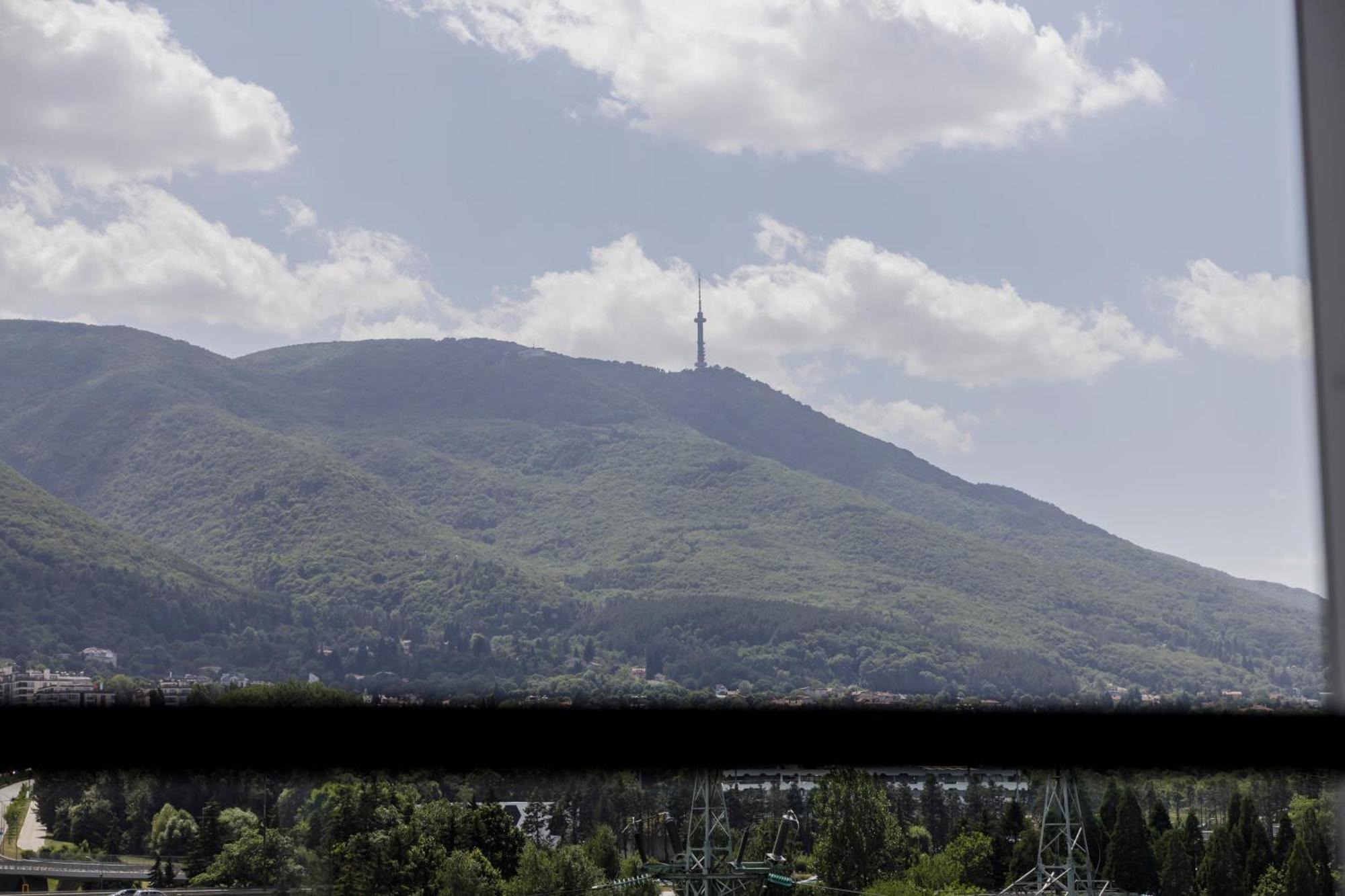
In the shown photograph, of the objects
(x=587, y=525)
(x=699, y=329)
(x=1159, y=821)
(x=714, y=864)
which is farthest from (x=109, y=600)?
(x=699, y=329)

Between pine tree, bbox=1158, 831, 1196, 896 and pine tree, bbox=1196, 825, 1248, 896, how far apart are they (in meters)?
0.01

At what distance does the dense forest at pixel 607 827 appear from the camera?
2.22ft

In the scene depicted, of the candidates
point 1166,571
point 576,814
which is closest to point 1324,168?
point 576,814

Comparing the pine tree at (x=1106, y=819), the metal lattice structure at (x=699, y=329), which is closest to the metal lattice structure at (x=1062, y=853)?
the pine tree at (x=1106, y=819)

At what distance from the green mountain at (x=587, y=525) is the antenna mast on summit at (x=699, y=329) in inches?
125

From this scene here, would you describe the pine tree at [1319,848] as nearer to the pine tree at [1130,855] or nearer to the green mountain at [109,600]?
the pine tree at [1130,855]

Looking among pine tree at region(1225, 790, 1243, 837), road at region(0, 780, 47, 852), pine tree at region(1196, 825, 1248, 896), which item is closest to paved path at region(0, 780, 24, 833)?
road at region(0, 780, 47, 852)

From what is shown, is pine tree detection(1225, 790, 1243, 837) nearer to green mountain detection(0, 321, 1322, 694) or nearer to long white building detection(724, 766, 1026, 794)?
long white building detection(724, 766, 1026, 794)

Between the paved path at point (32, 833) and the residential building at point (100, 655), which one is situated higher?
the paved path at point (32, 833)

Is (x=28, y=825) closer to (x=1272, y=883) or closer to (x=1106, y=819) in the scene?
(x=1106, y=819)

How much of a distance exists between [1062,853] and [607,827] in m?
0.48

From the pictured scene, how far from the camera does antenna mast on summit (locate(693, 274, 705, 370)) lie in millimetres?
96438

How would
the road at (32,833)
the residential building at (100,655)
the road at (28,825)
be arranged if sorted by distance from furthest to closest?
the residential building at (100,655)
the road at (32,833)
the road at (28,825)

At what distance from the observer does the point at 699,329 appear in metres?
98.9
